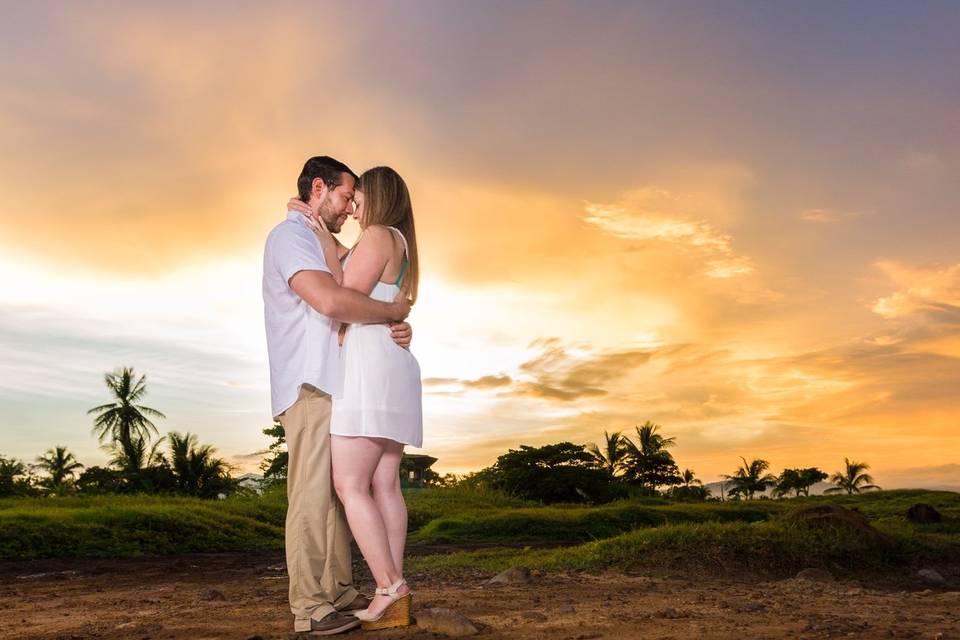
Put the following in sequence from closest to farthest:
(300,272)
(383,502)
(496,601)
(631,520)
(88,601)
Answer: (300,272) → (383,502) → (496,601) → (88,601) → (631,520)

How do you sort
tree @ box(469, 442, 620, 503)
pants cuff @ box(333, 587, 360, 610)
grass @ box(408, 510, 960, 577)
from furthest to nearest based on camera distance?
tree @ box(469, 442, 620, 503)
grass @ box(408, 510, 960, 577)
pants cuff @ box(333, 587, 360, 610)

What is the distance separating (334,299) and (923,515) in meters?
20.2

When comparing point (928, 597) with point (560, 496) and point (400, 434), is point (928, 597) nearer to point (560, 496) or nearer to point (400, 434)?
point (400, 434)

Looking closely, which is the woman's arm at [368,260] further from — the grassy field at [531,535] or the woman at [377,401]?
the grassy field at [531,535]

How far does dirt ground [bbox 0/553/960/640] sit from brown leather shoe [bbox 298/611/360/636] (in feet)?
0.62

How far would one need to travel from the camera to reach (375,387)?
5164 millimetres

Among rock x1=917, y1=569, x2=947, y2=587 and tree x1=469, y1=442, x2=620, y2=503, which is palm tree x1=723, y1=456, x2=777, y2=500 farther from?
rock x1=917, y1=569, x2=947, y2=587

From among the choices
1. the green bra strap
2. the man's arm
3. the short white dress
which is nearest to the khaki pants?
the short white dress

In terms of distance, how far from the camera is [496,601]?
6.92 meters

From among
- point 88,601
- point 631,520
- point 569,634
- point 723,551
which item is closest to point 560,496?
point 631,520

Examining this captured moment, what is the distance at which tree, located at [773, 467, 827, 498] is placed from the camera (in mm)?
60562

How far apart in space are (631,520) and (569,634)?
1675cm

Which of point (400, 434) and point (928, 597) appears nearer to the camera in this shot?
point (400, 434)

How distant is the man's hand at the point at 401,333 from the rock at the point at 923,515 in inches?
749
